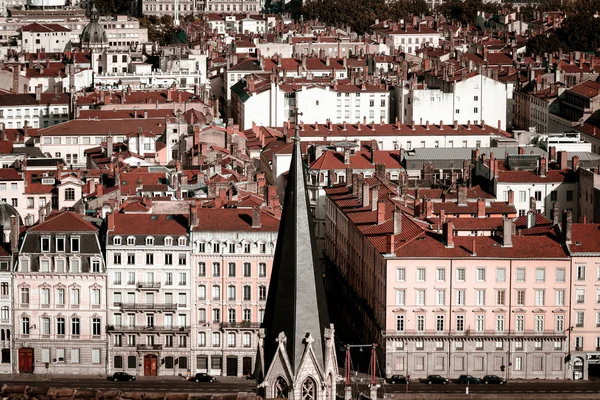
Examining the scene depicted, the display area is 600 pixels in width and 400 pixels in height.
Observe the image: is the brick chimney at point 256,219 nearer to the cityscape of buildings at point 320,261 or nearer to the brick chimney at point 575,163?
the cityscape of buildings at point 320,261

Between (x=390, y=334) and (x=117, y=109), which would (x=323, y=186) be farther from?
(x=117, y=109)

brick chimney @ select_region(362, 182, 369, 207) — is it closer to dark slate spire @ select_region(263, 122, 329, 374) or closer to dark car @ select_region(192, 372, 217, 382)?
dark car @ select_region(192, 372, 217, 382)

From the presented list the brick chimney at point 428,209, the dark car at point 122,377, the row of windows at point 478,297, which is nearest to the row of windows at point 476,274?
the row of windows at point 478,297

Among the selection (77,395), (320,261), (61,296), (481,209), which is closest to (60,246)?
(61,296)

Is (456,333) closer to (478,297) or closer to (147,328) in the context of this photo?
(478,297)

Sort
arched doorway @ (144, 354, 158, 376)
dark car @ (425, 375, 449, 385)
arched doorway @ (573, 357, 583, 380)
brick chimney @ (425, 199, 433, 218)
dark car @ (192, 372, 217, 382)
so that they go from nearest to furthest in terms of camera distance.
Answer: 1. dark car @ (425, 375, 449, 385)
2. dark car @ (192, 372, 217, 382)
3. arched doorway @ (573, 357, 583, 380)
4. arched doorway @ (144, 354, 158, 376)
5. brick chimney @ (425, 199, 433, 218)

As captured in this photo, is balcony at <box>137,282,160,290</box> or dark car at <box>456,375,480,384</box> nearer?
dark car at <box>456,375,480,384</box>

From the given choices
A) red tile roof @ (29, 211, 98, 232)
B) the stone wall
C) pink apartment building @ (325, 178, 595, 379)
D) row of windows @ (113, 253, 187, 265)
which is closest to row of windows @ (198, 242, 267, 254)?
row of windows @ (113, 253, 187, 265)
